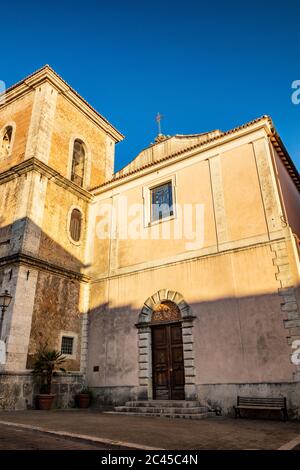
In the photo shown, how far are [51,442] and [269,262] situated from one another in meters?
7.34

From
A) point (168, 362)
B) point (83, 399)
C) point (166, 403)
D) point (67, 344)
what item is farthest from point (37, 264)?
point (166, 403)

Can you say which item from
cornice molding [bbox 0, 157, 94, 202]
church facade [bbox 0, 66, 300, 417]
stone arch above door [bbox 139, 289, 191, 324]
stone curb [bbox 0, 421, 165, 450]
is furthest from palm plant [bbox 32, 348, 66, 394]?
cornice molding [bbox 0, 157, 94, 202]

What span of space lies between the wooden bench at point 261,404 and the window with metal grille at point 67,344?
255 inches

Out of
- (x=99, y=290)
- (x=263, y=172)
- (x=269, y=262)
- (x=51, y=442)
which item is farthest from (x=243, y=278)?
(x=51, y=442)

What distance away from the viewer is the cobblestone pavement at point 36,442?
4.54m

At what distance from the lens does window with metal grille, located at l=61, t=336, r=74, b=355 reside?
1229 cm

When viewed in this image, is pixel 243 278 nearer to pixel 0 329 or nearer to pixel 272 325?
pixel 272 325

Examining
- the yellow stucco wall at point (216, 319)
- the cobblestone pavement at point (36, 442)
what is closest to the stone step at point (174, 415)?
the yellow stucco wall at point (216, 319)

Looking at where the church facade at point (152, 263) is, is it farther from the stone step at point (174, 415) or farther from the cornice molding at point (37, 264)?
the stone step at point (174, 415)

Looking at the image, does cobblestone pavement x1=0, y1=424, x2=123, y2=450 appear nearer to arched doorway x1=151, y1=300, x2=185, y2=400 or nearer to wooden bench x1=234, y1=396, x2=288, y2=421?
wooden bench x1=234, y1=396, x2=288, y2=421

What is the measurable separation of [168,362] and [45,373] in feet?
13.2

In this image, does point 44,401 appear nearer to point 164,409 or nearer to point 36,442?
point 164,409

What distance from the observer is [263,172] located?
11078 mm

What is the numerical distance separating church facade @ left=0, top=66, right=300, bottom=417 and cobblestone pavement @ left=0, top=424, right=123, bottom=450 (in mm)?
4834
